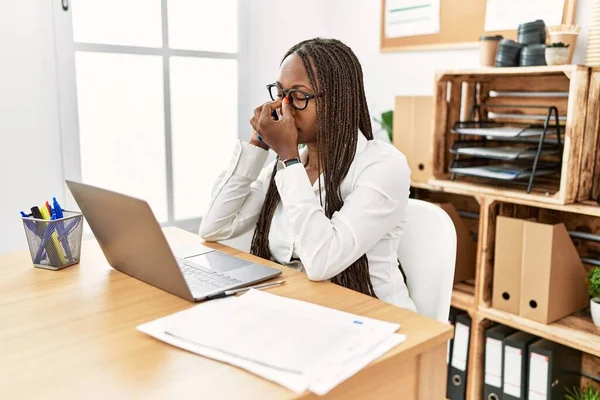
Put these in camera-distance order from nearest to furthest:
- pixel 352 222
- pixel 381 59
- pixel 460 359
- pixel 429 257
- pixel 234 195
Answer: pixel 352 222, pixel 429 257, pixel 234 195, pixel 460 359, pixel 381 59

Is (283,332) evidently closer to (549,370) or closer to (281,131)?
(281,131)

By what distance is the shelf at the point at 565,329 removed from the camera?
5.39 ft

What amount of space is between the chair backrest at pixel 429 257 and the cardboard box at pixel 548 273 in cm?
62

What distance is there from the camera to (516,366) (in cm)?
187

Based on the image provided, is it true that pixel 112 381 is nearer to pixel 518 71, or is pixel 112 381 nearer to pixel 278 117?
pixel 278 117

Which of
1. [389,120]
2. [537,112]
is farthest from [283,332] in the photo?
[389,120]

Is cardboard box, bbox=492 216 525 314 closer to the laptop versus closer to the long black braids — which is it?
the long black braids

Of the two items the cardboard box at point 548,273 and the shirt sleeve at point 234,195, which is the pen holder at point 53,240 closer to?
the shirt sleeve at point 234,195

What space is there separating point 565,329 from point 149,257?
1313mm

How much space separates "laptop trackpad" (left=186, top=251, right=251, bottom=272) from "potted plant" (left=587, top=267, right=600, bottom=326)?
1114mm

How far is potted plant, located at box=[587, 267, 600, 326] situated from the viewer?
1687 millimetres

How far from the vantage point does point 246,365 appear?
721 mm

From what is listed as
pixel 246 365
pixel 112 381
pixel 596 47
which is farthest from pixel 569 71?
pixel 112 381

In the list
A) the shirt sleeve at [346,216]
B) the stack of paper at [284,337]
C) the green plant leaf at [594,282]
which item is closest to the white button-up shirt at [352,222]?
the shirt sleeve at [346,216]
